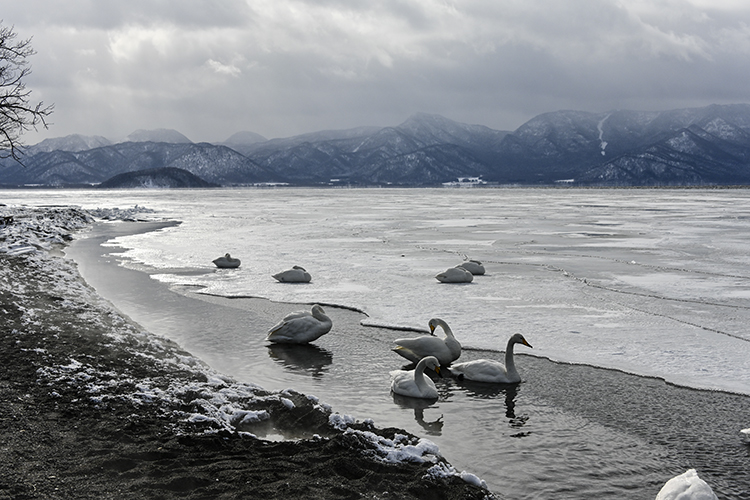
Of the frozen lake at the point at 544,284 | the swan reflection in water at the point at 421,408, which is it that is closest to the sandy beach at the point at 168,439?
the swan reflection in water at the point at 421,408

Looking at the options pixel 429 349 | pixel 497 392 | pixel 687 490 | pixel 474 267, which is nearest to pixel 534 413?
pixel 497 392

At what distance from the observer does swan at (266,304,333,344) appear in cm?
1083

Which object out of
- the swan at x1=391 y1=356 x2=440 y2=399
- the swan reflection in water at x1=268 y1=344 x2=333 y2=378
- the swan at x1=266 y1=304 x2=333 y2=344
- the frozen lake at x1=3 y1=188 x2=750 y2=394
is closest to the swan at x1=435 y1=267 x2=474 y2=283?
the frozen lake at x1=3 y1=188 x2=750 y2=394

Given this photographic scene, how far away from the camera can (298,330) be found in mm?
10828

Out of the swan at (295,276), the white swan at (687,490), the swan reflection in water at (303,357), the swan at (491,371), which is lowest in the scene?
the swan reflection in water at (303,357)

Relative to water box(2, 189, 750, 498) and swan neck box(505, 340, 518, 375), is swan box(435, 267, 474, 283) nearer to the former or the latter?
water box(2, 189, 750, 498)

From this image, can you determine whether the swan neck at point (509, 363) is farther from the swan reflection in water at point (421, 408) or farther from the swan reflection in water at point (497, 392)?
the swan reflection in water at point (421, 408)

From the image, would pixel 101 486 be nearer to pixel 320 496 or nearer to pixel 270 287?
pixel 320 496

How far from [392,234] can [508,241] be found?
668 cm

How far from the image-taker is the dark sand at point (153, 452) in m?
5.29

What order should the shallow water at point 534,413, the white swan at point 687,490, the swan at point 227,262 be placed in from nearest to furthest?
the white swan at point 687,490 < the shallow water at point 534,413 < the swan at point 227,262

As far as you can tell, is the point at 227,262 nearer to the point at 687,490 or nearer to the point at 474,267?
the point at 474,267

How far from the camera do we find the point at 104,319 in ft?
38.5

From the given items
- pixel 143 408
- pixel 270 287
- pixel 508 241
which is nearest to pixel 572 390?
pixel 143 408
